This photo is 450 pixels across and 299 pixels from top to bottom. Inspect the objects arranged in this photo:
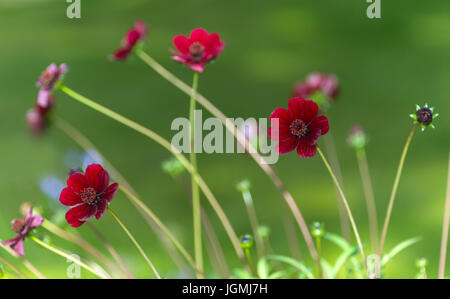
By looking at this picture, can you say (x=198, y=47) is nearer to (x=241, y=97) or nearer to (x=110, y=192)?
(x=110, y=192)

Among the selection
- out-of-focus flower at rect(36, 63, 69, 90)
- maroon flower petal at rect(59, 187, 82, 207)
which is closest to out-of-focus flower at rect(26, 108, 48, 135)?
out-of-focus flower at rect(36, 63, 69, 90)

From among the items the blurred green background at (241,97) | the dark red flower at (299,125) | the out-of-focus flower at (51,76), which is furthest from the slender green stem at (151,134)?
the blurred green background at (241,97)

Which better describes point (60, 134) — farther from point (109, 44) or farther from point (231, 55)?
point (231, 55)

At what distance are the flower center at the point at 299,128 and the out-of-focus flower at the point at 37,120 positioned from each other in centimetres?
41

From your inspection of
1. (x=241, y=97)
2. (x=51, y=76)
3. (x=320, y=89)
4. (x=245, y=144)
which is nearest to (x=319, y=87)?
(x=320, y=89)

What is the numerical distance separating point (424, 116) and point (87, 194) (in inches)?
10.9

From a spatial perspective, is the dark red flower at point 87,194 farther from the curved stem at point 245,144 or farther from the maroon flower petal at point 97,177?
the curved stem at point 245,144

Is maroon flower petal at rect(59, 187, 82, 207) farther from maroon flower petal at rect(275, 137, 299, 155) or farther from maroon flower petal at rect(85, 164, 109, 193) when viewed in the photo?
maroon flower petal at rect(275, 137, 299, 155)

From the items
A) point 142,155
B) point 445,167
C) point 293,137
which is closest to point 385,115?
point 445,167

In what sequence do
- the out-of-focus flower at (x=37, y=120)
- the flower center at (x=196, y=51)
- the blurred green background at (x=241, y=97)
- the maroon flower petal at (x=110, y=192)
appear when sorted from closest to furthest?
the maroon flower petal at (x=110, y=192) → the flower center at (x=196, y=51) → the out-of-focus flower at (x=37, y=120) → the blurred green background at (x=241, y=97)

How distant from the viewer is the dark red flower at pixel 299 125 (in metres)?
0.39

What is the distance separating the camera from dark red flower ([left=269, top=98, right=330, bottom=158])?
15.2 inches

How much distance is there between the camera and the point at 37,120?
67 cm
